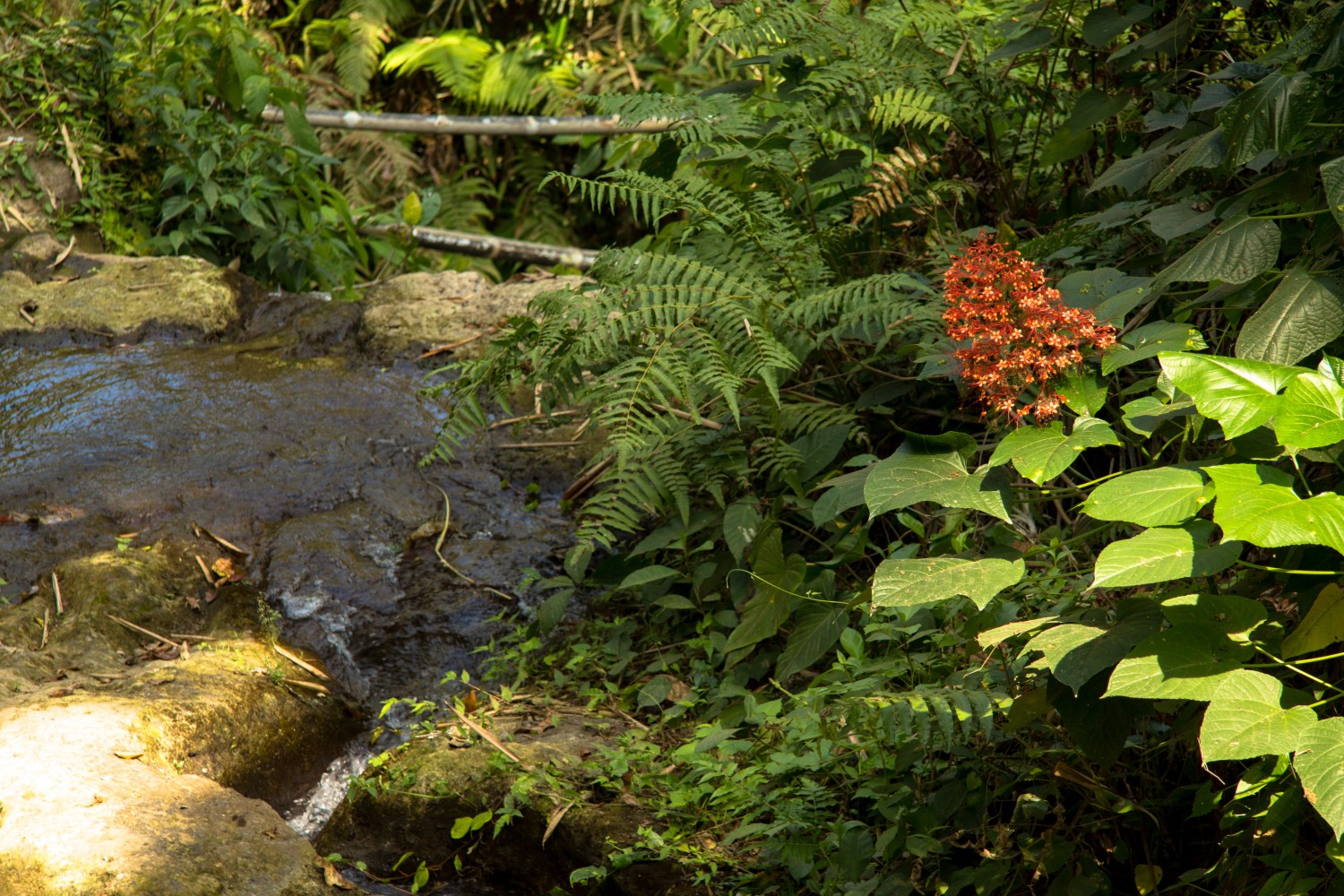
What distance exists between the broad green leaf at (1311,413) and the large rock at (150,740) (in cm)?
198

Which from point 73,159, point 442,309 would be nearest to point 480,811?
point 442,309

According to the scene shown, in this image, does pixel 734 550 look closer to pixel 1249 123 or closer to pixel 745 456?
pixel 745 456

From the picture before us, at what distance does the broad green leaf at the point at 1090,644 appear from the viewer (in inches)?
57.7

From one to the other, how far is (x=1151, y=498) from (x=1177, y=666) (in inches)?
8.7

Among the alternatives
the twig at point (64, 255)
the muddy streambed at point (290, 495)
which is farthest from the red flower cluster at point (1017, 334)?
the twig at point (64, 255)

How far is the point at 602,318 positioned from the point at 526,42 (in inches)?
250

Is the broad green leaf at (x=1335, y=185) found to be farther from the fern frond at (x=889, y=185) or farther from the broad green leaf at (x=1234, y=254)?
the fern frond at (x=889, y=185)

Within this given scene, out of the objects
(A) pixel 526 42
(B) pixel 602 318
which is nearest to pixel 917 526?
(B) pixel 602 318

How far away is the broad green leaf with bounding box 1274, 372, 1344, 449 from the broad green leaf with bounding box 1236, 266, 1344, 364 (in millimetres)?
198

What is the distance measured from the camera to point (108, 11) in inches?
224

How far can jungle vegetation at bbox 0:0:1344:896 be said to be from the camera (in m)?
1.46

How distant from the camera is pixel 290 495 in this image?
3688 mm

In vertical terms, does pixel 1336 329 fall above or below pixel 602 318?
above

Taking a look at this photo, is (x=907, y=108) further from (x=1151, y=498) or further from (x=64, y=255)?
(x=64, y=255)
